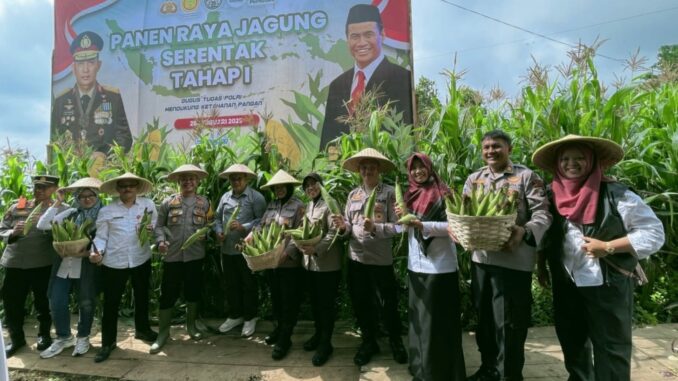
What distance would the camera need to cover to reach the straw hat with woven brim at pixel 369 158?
3.07 meters

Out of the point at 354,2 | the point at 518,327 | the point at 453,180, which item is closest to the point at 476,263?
the point at 518,327

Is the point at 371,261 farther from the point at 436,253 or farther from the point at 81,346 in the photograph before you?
the point at 81,346

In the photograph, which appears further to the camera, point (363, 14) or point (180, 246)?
point (363, 14)

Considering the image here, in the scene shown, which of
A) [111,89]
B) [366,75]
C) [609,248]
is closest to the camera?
[609,248]

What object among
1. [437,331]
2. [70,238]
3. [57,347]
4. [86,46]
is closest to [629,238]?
[437,331]

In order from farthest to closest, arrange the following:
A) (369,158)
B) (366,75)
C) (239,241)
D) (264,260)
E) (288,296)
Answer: (366,75) → (239,241) → (288,296) → (369,158) → (264,260)

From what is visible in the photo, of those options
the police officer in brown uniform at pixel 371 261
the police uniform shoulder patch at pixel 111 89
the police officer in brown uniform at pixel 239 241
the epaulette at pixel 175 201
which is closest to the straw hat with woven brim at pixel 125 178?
the epaulette at pixel 175 201

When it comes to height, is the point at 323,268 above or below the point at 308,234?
below

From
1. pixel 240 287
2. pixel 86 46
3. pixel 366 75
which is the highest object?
pixel 86 46

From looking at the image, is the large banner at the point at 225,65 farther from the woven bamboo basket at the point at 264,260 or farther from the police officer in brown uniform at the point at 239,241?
the woven bamboo basket at the point at 264,260

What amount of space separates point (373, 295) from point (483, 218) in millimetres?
1420

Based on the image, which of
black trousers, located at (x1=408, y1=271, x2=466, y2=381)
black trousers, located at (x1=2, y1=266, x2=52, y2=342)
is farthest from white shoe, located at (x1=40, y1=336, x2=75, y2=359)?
black trousers, located at (x1=408, y1=271, x2=466, y2=381)

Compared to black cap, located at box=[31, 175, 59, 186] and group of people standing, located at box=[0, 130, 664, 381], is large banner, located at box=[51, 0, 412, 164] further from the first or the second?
group of people standing, located at box=[0, 130, 664, 381]

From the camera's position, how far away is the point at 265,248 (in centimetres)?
307
